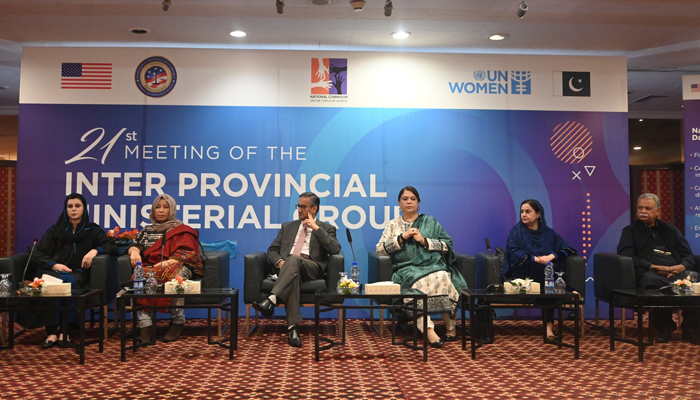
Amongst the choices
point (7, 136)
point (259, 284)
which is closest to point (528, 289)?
point (259, 284)

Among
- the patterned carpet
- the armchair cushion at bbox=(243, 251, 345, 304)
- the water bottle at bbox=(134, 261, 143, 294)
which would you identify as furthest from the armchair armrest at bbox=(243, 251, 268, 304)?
the water bottle at bbox=(134, 261, 143, 294)

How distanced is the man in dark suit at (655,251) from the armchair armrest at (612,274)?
0.16 m

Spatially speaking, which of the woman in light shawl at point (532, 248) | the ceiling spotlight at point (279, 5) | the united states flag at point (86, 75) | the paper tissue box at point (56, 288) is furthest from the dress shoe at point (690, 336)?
the united states flag at point (86, 75)

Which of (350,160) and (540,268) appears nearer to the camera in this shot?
(540,268)

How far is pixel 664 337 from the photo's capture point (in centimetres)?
463

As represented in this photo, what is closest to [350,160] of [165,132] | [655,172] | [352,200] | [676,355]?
[352,200]

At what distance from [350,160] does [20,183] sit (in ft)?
11.0

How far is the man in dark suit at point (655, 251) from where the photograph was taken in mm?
4844

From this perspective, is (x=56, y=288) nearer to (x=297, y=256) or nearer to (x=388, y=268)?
(x=297, y=256)

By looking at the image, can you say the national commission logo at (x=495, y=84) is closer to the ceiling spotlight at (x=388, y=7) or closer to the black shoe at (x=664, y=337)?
the ceiling spotlight at (x=388, y=7)

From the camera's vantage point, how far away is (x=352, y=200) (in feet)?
19.1

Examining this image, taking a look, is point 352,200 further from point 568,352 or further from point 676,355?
point 676,355

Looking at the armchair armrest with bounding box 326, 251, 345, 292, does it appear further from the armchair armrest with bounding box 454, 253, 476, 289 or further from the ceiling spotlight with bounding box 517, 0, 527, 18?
the ceiling spotlight with bounding box 517, 0, 527, 18

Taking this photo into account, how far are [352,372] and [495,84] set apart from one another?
3.66 metres
